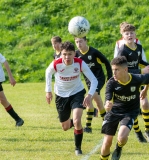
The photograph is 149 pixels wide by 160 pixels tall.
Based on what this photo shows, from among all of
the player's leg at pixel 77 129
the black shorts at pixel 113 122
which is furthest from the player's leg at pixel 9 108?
the black shorts at pixel 113 122

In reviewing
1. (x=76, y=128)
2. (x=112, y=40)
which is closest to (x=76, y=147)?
(x=76, y=128)

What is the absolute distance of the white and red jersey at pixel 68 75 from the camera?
8.11 meters

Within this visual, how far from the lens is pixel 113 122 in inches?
280

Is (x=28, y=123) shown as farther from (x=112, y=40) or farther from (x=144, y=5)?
(x=144, y=5)

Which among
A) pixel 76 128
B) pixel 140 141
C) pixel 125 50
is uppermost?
pixel 125 50

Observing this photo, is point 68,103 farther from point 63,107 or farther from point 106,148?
point 106,148

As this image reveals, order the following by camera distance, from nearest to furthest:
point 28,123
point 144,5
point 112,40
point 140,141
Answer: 1. point 140,141
2. point 28,123
3. point 112,40
4. point 144,5

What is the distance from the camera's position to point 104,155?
6.94 meters

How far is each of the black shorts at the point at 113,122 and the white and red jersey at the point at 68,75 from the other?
3.06 ft

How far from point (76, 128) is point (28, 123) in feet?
10.8

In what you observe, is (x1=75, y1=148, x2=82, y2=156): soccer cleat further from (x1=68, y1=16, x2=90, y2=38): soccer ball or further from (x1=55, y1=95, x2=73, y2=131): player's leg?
(x1=68, y1=16, x2=90, y2=38): soccer ball

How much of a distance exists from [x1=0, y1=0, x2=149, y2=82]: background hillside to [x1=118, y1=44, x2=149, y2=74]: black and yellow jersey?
12.7 meters

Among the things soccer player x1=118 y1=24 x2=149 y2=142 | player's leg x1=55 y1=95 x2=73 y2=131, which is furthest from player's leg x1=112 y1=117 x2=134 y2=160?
soccer player x1=118 y1=24 x2=149 y2=142

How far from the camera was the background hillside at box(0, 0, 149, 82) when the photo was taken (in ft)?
74.1
